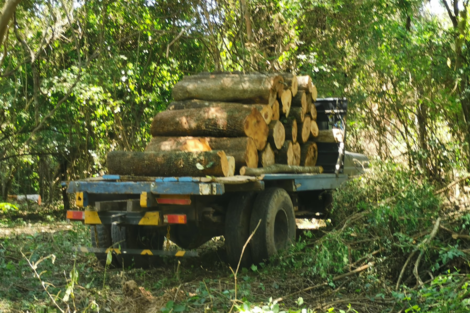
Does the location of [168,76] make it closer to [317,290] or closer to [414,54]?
[414,54]

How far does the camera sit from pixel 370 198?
26.7 ft

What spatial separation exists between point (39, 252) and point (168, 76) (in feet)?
22.1

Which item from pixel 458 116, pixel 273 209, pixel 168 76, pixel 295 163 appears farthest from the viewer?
pixel 168 76

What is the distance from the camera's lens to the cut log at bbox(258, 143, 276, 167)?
7.49 metres

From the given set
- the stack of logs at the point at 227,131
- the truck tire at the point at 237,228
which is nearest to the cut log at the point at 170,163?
the stack of logs at the point at 227,131

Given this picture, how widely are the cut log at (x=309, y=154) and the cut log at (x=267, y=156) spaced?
106 cm

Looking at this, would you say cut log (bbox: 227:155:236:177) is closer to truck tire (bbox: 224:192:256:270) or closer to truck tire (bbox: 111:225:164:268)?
truck tire (bbox: 224:192:256:270)

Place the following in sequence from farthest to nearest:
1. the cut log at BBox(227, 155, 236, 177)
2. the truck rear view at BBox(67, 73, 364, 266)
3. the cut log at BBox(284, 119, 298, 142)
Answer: the cut log at BBox(284, 119, 298, 142)
the cut log at BBox(227, 155, 236, 177)
the truck rear view at BBox(67, 73, 364, 266)

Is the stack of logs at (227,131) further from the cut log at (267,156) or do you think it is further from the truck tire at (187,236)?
the truck tire at (187,236)

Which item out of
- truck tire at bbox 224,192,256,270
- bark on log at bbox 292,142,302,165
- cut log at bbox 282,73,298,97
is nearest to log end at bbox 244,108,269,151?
truck tire at bbox 224,192,256,270

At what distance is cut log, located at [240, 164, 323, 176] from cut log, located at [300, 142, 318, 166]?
0.53 feet

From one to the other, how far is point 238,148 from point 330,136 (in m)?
2.98

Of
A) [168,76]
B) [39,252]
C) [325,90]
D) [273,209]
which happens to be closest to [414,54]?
[325,90]

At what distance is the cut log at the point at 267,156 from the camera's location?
749 centimetres
